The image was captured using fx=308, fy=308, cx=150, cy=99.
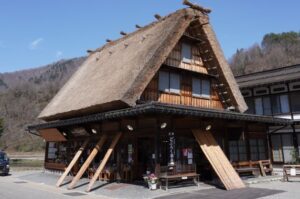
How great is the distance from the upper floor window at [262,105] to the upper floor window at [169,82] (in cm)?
1140

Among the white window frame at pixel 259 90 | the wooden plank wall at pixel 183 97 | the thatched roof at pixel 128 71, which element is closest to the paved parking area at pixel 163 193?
the thatched roof at pixel 128 71

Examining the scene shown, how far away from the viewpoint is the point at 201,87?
17453mm

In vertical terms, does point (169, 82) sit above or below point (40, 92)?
below

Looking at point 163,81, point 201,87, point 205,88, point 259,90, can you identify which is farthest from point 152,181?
point 259,90

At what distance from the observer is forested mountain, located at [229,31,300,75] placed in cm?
6200

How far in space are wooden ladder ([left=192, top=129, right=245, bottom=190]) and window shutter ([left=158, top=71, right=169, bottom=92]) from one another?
2892mm

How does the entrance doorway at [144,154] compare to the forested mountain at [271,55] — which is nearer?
the entrance doorway at [144,154]

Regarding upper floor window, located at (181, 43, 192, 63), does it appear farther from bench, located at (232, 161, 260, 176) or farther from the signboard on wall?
bench, located at (232, 161, 260, 176)

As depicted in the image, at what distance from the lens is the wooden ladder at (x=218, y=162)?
41.6ft

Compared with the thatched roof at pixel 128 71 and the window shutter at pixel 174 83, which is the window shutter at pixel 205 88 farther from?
the window shutter at pixel 174 83

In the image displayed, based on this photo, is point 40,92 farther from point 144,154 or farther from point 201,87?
point 144,154

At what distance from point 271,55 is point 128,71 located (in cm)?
5633

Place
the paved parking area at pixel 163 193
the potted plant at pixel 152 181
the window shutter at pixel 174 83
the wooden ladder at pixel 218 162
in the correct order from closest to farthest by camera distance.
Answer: the paved parking area at pixel 163 193
the potted plant at pixel 152 181
the wooden ladder at pixel 218 162
the window shutter at pixel 174 83

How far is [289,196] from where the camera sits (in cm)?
1047
